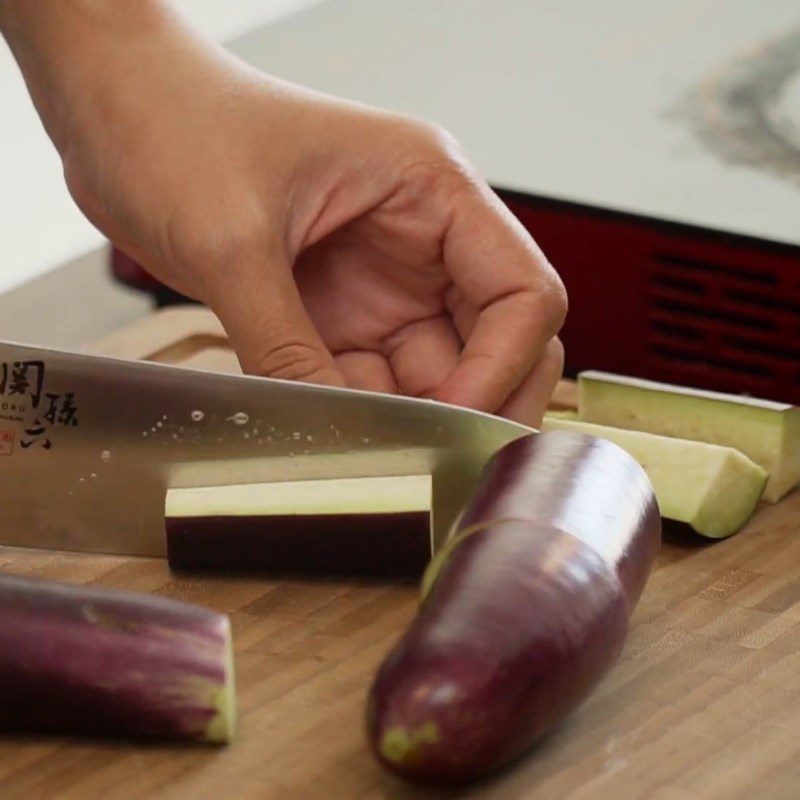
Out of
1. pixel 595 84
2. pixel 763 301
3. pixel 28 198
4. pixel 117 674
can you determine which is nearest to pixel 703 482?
pixel 763 301

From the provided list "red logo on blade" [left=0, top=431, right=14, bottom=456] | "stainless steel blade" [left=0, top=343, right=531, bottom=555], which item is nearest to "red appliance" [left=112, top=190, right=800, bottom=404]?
"stainless steel blade" [left=0, top=343, right=531, bottom=555]

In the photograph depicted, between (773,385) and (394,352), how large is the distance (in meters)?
0.51

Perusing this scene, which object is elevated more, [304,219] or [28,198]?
[304,219]

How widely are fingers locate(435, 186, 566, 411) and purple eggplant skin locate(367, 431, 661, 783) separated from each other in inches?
9.1

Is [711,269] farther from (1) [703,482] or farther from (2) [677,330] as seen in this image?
(1) [703,482]

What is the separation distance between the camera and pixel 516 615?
1348mm

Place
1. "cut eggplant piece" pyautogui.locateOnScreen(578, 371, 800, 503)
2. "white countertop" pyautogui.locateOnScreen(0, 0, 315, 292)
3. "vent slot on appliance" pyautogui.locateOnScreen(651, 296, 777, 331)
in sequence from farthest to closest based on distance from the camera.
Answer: "white countertop" pyautogui.locateOnScreen(0, 0, 315, 292), "vent slot on appliance" pyautogui.locateOnScreen(651, 296, 777, 331), "cut eggplant piece" pyautogui.locateOnScreen(578, 371, 800, 503)

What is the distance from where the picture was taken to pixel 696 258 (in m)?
2.14

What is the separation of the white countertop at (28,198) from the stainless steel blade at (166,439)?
181 centimetres

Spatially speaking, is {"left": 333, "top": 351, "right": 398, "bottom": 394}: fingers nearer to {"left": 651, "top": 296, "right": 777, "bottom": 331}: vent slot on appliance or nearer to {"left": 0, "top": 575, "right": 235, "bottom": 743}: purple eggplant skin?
{"left": 651, "top": 296, "right": 777, "bottom": 331}: vent slot on appliance

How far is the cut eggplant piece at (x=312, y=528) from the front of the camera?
1.70m

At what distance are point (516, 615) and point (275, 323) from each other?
0.56 meters

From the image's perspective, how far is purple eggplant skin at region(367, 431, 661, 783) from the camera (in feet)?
4.24

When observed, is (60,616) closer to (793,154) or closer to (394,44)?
(793,154)
